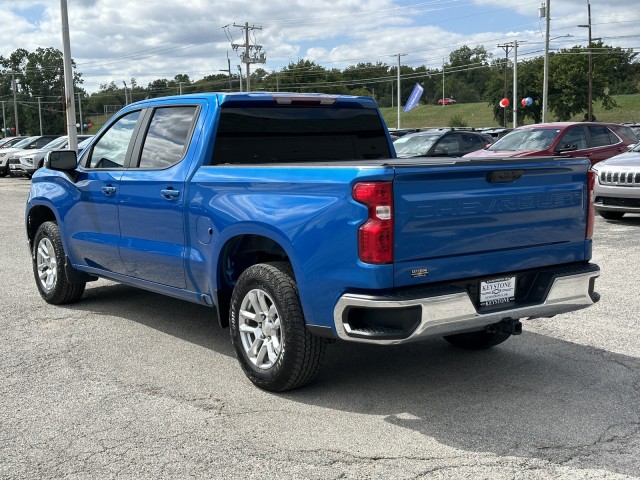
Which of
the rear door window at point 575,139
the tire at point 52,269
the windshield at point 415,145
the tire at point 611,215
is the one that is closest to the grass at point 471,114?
the windshield at point 415,145

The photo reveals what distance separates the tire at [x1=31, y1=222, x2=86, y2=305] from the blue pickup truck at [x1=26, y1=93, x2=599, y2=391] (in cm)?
77

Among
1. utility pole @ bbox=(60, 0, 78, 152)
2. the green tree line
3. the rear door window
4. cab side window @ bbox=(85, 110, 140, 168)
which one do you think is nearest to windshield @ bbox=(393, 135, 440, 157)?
the rear door window

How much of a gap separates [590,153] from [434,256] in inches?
509

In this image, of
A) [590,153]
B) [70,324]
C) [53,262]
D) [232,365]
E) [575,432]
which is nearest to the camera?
[575,432]

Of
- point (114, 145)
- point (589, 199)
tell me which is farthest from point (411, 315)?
point (114, 145)

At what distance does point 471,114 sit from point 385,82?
24045mm

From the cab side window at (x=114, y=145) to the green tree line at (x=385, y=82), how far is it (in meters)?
77.8

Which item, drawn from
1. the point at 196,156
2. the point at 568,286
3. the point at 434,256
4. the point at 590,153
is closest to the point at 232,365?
the point at 196,156

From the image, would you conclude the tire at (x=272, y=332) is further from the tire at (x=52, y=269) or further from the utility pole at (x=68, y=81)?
the utility pole at (x=68, y=81)

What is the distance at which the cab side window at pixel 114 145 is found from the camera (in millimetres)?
6520

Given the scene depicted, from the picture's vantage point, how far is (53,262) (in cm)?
757

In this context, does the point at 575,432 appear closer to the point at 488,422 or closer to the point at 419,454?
the point at 488,422

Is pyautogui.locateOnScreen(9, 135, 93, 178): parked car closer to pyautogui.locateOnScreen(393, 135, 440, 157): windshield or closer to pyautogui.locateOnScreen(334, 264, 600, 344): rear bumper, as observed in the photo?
pyautogui.locateOnScreen(393, 135, 440, 157): windshield

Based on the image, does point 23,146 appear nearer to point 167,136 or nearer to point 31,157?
point 31,157
